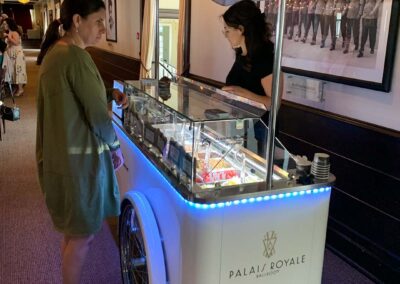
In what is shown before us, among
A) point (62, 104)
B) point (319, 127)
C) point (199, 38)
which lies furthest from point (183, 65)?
point (62, 104)

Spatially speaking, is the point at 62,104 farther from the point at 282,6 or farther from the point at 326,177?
the point at 326,177

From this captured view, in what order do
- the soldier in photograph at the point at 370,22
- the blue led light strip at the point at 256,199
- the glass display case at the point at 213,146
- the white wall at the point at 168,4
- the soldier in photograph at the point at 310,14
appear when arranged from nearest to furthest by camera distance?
the blue led light strip at the point at 256,199 → the glass display case at the point at 213,146 → the soldier in photograph at the point at 370,22 → the soldier in photograph at the point at 310,14 → the white wall at the point at 168,4

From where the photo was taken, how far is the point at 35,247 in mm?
2543

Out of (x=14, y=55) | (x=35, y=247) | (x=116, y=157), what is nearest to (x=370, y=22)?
(x=116, y=157)

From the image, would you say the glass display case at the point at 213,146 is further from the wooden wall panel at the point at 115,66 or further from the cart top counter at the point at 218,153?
the wooden wall panel at the point at 115,66

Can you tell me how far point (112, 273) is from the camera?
2291mm

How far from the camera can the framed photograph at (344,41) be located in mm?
2105

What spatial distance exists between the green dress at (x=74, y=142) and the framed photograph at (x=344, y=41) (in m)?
1.38

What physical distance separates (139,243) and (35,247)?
42.1 inches

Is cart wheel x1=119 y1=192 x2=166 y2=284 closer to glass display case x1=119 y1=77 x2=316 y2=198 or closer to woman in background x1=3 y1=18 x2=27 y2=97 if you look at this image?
glass display case x1=119 y1=77 x2=316 y2=198

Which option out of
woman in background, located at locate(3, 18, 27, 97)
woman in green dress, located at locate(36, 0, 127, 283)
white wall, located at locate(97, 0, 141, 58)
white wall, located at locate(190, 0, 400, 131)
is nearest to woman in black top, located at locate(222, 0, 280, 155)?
white wall, located at locate(190, 0, 400, 131)

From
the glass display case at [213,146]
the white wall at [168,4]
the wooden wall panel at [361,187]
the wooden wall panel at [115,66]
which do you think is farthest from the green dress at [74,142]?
the white wall at [168,4]

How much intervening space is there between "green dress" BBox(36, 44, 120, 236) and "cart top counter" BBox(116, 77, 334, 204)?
214 millimetres

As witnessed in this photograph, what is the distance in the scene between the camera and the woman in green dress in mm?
1564
